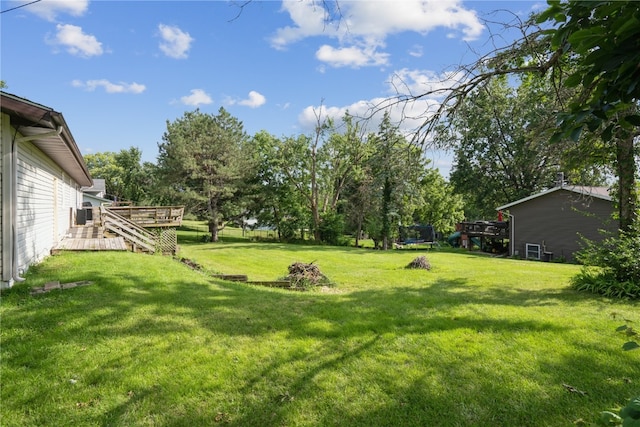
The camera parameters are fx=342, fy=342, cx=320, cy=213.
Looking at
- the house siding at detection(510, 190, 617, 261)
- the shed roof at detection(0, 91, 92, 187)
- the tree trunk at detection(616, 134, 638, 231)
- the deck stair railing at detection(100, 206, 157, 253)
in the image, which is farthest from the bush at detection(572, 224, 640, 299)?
the deck stair railing at detection(100, 206, 157, 253)

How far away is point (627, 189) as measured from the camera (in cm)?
772

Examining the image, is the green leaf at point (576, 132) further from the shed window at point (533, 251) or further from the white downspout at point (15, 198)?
the shed window at point (533, 251)

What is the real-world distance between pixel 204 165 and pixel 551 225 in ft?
79.1

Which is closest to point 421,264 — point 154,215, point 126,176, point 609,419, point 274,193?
point 609,419

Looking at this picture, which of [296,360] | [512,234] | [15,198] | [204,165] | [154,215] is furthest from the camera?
[204,165]

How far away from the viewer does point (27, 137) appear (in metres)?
6.25

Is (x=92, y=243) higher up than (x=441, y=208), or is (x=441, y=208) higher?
(x=441, y=208)

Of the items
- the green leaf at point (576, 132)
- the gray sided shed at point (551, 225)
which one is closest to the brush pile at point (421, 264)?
the gray sided shed at point (551, 225)

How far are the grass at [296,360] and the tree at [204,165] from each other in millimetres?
20286

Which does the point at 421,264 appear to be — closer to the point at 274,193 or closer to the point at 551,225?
the point at 551,225

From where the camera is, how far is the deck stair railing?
1248 centimetres

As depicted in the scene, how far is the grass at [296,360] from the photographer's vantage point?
2.91m

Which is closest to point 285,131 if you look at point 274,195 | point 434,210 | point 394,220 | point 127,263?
point 274,195

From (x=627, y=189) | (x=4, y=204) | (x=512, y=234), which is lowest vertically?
(x=512, y=234)
